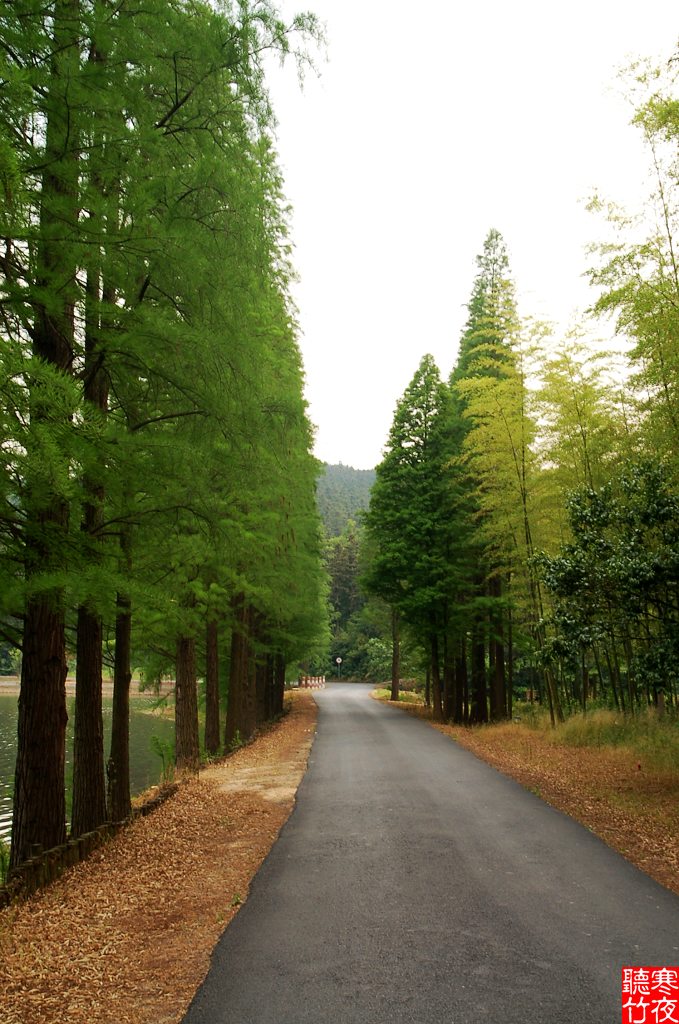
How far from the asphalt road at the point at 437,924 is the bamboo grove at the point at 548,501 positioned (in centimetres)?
323

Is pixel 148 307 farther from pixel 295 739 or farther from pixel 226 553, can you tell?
pixel 295 739

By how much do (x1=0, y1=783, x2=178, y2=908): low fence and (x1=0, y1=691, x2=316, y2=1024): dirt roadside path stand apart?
12cm

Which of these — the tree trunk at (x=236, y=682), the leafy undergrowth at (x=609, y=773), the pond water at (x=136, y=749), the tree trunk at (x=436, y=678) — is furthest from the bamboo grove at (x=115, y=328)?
the tree trunk at (x=436, y=678)

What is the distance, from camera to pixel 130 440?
218 inches

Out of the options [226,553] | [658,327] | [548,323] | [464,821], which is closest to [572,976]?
[464,821]

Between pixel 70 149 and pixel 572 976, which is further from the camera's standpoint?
pixel 70 149

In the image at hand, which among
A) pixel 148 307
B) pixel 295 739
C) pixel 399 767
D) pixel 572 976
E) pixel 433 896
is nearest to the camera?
pixel 572 976

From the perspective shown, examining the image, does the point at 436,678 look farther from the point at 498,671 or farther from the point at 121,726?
the point at 121,726

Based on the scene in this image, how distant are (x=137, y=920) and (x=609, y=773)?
8579mm

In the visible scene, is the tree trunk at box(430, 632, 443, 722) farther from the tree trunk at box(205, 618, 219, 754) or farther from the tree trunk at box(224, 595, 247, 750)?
the tree trunk at box(205, 618, 219, 754)

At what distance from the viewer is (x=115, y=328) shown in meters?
5.80

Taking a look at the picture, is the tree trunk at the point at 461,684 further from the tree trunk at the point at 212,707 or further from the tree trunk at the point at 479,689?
the tree trunk at the point at 212,707

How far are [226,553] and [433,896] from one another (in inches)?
181

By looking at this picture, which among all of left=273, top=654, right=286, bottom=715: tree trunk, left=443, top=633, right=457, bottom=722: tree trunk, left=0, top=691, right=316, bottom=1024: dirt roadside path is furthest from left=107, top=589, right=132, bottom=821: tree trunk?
left=273, top=654, right=286, bottom=715: tree trunk
